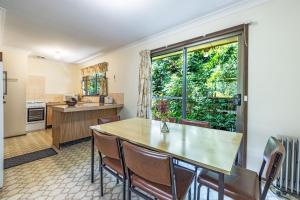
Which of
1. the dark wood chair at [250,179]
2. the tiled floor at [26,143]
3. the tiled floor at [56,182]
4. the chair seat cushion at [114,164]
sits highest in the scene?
the dark wood chair at [250,179]

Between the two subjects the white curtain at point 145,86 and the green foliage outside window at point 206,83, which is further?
the white curtain at point 145,86

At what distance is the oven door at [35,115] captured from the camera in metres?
4.47

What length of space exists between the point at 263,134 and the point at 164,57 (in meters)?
2.32

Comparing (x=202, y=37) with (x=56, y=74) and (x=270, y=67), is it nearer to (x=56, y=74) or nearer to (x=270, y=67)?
(x=270, y=67)

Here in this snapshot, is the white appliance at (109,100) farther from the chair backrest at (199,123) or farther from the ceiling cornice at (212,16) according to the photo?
the chair backrest at (199,123)

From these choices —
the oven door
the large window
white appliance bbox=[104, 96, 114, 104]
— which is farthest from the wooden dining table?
the oven door

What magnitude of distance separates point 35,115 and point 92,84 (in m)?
1.88

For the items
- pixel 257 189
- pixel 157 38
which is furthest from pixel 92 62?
pixel 257 189

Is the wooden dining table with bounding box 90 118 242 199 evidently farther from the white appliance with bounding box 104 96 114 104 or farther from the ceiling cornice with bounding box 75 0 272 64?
the white appliance with bounding box 104 96 114 104

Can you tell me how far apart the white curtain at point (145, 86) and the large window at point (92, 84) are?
1.84 m

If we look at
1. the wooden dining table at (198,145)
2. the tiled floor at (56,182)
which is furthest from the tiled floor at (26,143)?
the wooden dining table at (198,145)

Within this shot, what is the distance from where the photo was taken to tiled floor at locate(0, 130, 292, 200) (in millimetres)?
1756

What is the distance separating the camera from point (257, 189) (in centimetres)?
116

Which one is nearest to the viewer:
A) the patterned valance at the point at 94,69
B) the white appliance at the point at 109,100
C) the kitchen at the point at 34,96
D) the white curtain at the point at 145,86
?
the white curtain at the point at 145,86
